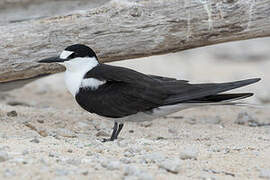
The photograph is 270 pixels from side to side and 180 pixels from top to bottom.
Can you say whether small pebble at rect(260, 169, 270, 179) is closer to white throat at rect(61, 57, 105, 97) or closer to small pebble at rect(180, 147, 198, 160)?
small pebble at rect(180, 147, 198, 160)

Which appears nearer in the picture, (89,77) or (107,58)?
(89,77)

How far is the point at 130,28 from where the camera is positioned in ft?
18.5

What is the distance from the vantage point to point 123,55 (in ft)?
18.7

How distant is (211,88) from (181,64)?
7.21m

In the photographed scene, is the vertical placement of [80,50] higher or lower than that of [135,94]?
higher

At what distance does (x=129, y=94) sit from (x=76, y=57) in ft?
2.12

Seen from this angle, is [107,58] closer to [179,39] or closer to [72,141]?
[179,39]

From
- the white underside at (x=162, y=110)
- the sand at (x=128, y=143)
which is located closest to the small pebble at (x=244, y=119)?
the sand at (x=128, y=143)

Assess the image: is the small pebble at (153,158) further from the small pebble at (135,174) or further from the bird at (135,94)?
the bird at (135,94)

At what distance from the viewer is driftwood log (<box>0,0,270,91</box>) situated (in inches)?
221

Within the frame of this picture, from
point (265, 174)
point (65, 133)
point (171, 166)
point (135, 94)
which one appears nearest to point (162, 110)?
point (135, 94)

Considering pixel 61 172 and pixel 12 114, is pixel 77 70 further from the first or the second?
pixel 61 172

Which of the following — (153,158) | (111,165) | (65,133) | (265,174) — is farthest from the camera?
(65,133)

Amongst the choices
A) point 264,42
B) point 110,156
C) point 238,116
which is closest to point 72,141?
point 110,156
